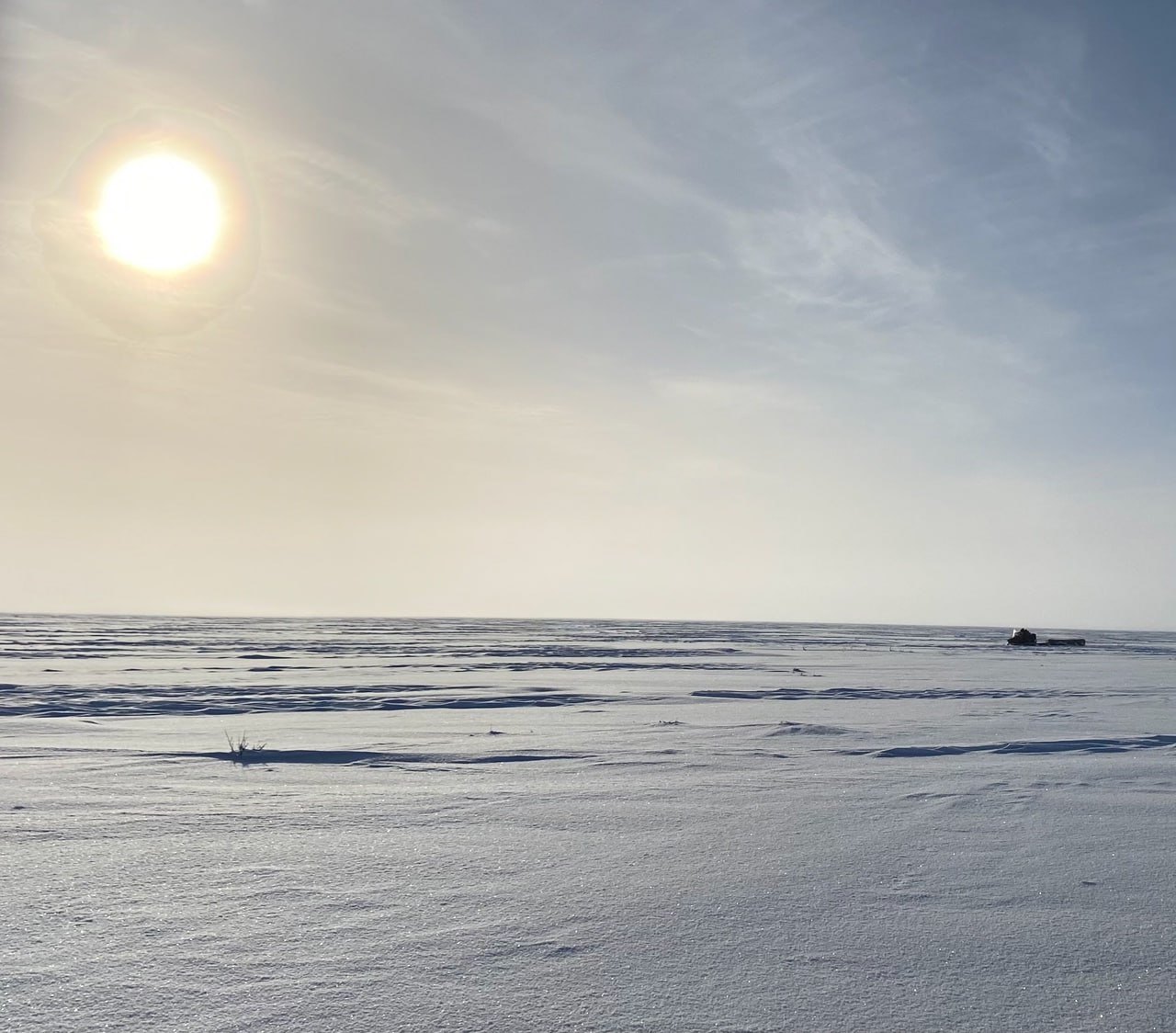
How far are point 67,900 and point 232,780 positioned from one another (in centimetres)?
276

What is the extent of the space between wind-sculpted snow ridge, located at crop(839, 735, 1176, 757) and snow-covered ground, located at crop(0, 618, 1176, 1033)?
0.19 feet

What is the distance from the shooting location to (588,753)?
7469mm

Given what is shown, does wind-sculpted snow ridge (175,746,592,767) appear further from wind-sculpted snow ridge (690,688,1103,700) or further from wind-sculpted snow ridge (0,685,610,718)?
wind-sculpted snow ridge (690,688,1103,700)

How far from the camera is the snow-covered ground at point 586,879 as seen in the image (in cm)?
260

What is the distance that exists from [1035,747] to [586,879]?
232 inches

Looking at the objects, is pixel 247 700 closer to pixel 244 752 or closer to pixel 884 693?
pixel 244 752

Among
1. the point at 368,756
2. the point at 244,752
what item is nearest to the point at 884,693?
the point at 368,756

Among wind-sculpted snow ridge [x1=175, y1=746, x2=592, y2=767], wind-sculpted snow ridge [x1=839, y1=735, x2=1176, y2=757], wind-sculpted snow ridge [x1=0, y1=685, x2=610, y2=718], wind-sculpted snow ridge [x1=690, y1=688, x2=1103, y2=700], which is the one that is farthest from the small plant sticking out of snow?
wind-sculpted snow ridge [x1=690, y1=688, x2=1103, y2=700]

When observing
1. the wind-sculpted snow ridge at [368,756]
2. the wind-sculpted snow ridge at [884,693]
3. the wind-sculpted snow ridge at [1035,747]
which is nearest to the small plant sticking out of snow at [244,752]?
the wind-sculpted snow ridge at [368,756]

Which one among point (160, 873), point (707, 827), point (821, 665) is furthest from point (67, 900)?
point (821, 665)

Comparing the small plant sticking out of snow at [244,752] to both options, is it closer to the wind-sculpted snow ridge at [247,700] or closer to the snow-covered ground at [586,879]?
the snow-covered ground at [586,879]

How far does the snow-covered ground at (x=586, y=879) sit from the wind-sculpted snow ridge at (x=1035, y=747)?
6 cm

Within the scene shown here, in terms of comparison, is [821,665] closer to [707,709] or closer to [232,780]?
[707,709]

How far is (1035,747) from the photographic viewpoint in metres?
7.93
